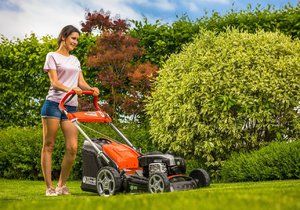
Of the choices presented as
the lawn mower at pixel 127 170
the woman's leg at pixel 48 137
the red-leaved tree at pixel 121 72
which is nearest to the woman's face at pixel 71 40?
the lawn mower at pixel 127 170

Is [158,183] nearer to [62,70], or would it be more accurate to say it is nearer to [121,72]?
[62,70]

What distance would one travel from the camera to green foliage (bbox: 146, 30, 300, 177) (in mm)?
10828

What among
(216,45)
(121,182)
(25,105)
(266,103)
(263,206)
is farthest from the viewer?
(25,105)

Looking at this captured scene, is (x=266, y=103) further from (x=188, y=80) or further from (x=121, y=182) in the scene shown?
(x=121, y=182)

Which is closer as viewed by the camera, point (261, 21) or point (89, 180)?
point (89, 180)

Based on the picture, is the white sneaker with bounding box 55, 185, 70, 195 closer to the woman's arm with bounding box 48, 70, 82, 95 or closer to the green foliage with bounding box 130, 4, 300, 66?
the woman's arm with bounding box 48, 70, 82, 95

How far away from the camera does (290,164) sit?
→ 375 inches

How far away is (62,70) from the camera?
26.3 feet

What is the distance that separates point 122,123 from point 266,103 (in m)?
3.55

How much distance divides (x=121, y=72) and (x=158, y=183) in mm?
6862

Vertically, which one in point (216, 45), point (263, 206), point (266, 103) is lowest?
point (263, 206)

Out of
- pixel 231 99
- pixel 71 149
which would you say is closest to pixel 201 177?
pixel 71 149

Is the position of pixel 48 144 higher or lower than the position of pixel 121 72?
lower

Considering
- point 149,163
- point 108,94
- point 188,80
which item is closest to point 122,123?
point 108,94
